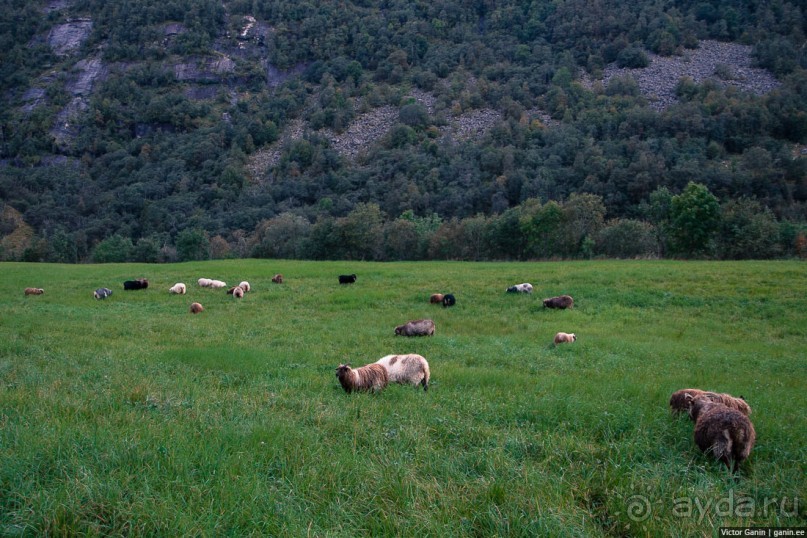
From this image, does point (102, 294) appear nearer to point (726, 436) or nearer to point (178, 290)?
point (178, 290)

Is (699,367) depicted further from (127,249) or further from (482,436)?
(127,249)

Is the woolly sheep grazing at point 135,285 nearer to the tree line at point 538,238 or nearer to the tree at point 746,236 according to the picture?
the tree line at point 538,238

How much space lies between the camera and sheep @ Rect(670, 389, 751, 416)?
810cm

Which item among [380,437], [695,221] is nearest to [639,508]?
[380,437]

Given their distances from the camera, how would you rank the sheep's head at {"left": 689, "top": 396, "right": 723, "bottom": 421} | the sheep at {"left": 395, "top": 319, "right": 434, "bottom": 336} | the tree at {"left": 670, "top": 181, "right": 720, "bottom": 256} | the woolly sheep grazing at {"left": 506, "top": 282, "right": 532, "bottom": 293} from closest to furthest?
the sheep's head at {"left": 689, "top": 396, "right": 723, "bottom": 421}, the sheep at {"left": 395, "top": 319, "right": 434, "bottom": 336}, the woolly sheep grazing at {"left": 506, "top": 282, "right": 532, "bottom": 293}, the tree at {"left": 670, "top": 181, "right": 720, "bottom": 256}

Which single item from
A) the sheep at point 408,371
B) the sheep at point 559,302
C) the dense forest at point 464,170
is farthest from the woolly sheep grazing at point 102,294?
the dense forest at point 464,170

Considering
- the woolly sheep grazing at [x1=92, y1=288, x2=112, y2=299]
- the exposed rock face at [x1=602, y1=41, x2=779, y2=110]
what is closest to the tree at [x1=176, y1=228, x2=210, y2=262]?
the woolly sheep grazing at [x1=92, y1=288, x2=112, y2=299]

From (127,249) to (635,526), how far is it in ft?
301

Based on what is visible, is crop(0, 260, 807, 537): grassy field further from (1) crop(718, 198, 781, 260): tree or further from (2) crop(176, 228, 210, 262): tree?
(2) crop(176, 228, 210, 262): tree

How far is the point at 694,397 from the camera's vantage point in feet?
26.7

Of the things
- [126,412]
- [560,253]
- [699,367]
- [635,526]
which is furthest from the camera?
[560,253]

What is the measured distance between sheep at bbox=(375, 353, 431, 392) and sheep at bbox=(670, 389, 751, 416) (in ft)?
15.8

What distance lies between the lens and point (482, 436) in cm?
669

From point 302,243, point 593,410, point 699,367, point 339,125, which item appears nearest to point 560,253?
point 302,243
